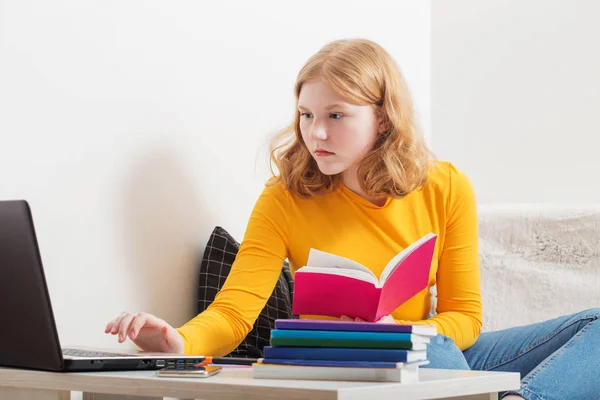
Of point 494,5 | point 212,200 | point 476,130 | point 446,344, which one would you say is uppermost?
point 494,5

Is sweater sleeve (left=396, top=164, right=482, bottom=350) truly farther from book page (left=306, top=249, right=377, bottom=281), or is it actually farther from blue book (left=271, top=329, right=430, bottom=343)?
blue book (left=271, top=329, right=430, bottom=343)

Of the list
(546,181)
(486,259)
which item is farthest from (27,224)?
(546,181)

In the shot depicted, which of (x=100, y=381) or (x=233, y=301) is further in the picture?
(x=233, y=301)

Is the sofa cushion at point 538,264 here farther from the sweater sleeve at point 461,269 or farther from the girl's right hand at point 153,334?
the girl's right hand at point 153,334

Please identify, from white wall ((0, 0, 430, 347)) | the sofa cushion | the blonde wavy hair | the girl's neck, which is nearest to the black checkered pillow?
white wall ((0, 0, 430, 347))

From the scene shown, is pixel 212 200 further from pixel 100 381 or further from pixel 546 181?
pixel 546 181

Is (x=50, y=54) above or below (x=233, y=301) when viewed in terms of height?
above

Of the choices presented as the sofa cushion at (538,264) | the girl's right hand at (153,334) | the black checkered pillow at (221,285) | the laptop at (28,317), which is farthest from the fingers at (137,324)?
the sofa cushion at (538,264)

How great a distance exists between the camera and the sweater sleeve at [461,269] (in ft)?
5.71

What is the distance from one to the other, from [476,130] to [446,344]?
141 cm

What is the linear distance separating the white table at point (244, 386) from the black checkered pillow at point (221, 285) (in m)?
0.66

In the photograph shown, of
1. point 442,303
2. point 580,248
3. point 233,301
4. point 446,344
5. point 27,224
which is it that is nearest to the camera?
point 27,224

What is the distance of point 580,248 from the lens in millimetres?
2166

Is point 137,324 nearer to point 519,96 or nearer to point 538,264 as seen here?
point 538,264
